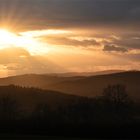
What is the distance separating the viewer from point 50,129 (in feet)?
262

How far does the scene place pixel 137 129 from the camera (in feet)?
265

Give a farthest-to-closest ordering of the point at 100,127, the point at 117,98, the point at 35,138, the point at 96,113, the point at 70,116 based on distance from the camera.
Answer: the point at 117,98 → the point at 96,113 → the point at 70,116 → the point at 100,127 → the point at 35,138

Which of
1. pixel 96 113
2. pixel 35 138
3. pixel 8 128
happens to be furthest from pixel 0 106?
pixel 35 138

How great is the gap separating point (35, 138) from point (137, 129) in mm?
20516

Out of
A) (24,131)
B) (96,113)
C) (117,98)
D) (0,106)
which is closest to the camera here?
(24,131)

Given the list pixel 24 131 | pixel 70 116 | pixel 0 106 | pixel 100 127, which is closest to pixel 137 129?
pixel 100 127

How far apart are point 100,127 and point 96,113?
44377 millimetres

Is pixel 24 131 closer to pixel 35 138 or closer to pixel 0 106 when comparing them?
pixel 35 138

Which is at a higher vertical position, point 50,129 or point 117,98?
point 117,98

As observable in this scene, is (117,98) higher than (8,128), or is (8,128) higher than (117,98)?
(117,98)

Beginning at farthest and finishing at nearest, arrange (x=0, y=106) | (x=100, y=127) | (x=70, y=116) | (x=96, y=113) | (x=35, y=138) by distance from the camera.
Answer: (x=0, y=106) < (x=96, y=113) < (x=70, y=116) < (x=100, y=127) < (x=35, y=138)

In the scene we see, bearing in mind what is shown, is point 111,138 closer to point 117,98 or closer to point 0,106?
point 0,106

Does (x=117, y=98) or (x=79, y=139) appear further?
(x=117, y=98)

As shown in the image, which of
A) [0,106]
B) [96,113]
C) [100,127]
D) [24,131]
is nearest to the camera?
[24,131]
